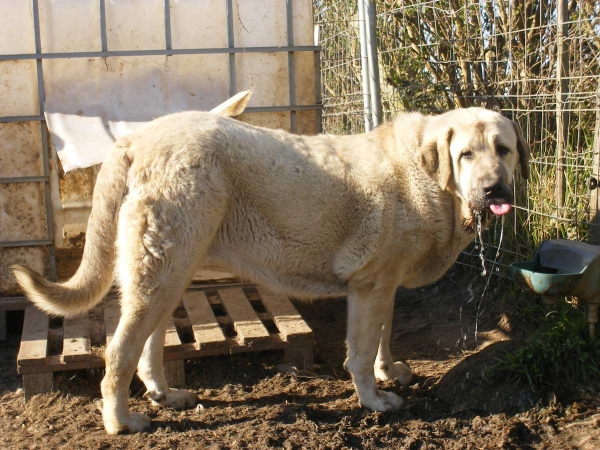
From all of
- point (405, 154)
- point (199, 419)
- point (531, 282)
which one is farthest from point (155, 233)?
point (531, 282)

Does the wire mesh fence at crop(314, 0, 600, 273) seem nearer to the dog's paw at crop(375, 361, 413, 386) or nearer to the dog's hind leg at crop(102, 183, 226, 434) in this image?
the dog's paw at crop(375, 361, 413, 386)

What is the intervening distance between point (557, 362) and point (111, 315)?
3156mm

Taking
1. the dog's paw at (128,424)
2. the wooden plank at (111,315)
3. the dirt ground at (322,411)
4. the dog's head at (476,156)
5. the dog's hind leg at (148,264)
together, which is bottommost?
the dirt ground at (322,411)

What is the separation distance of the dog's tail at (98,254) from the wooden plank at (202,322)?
38.6 inches

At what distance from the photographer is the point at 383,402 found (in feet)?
13.8

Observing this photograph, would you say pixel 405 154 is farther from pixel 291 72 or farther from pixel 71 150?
pixel 71 150

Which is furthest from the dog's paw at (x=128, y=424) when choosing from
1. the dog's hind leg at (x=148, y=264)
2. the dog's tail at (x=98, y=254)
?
the dog's tail at (x=98, y=254)

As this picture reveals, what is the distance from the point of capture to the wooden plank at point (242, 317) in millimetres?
4883

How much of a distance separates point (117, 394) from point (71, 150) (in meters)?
2.16

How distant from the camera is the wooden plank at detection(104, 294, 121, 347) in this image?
5.00m

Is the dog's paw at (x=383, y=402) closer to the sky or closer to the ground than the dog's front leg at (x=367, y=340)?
closer to the ground

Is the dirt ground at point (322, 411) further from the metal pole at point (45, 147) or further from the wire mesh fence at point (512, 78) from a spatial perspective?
the wire mesh fence at point (512, 78)

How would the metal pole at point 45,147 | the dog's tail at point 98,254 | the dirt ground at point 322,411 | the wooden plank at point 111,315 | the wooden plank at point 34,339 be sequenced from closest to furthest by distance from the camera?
the dirt ground at point 322,411 < the dog's tail at point 98,254 < the wooden plank at point 34,339 < the wooden plank at point 111,315 < the metal pole at point 45,147

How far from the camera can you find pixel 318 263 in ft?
13.9
